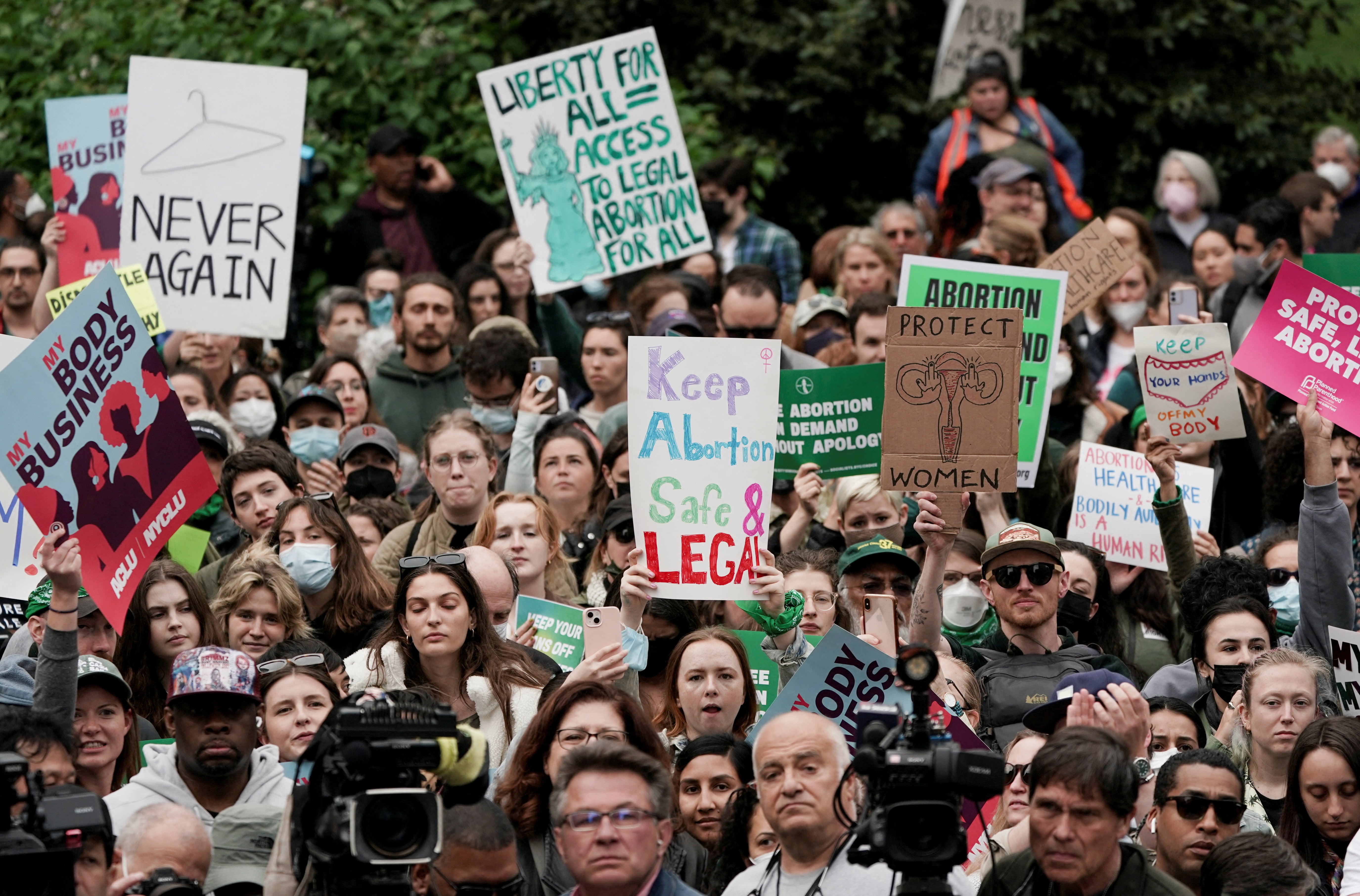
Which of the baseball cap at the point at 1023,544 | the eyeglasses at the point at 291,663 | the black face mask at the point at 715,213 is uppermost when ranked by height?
the black face mask at the point at 715,213

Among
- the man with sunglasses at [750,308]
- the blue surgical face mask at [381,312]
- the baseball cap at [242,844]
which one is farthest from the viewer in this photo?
the blue surgical face mask at [381,312]

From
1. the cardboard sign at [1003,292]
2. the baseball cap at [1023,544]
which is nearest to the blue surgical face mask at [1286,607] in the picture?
the baseball cap at [1023,544]

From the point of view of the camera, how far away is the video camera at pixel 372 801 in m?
5.69

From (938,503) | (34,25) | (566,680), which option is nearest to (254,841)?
(566,680)

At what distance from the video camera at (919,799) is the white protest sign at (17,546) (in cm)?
405

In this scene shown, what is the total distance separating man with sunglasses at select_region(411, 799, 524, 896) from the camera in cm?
641

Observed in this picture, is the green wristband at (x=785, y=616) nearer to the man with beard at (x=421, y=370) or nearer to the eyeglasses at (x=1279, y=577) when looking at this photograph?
the eyeglasses at (x=1279, y=577)

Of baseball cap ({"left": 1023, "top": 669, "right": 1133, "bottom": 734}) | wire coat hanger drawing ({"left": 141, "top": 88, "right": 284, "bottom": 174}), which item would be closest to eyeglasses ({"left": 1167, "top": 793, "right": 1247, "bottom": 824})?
baseball cap ({"left": 1023, "top": 669, "right": 1133, "bottom": 734})

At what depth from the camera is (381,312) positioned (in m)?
13.6

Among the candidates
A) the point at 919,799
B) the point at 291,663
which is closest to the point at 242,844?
the point at 291,663

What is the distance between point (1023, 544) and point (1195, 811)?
1834 millimetres

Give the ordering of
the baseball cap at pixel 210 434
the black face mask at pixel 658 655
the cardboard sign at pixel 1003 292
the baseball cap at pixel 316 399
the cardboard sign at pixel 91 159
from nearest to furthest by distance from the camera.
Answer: the black face mask at pixel 658 655
the cardboard sign at pixel 1003 292
the baseball cap at pixel 210 434
the baseball cap at pixel 316 399
the cardboard sign at pixel 91 159

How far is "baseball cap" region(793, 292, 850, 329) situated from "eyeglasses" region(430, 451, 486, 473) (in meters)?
3.07

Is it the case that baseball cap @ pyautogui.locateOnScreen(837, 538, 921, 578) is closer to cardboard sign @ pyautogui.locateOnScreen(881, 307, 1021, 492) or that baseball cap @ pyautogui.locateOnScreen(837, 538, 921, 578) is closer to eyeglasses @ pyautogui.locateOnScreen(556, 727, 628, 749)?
cardboard sign @ pyautogui.locateOnScreen(881, 307, 1021, 492)
